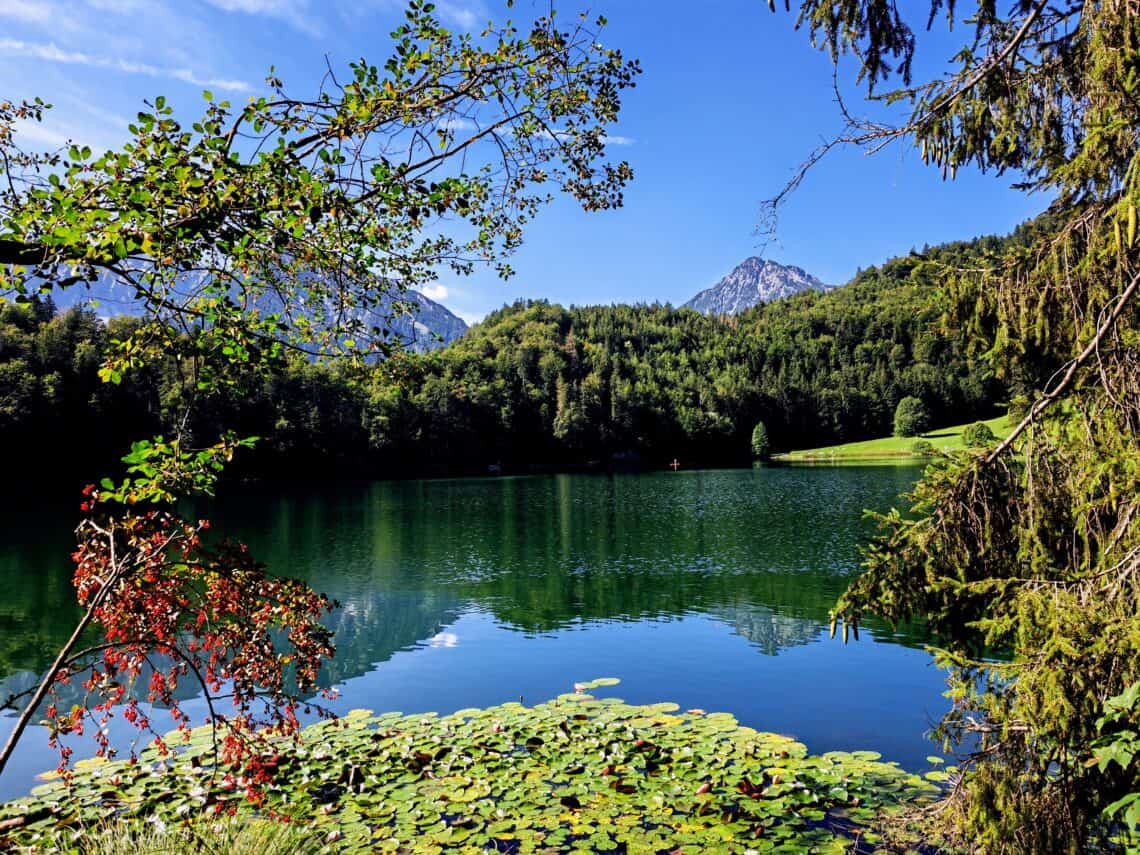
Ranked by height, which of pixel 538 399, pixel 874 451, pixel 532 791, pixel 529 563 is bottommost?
pixel 529 563

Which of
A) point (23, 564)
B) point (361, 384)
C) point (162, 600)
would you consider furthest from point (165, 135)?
point (23, 564)

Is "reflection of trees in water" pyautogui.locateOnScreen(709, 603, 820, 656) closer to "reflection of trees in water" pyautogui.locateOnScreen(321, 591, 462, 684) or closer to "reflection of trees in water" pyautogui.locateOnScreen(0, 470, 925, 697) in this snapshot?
"reflection of trees in water" pyautogui.locateOnScreen(0, 470, 925, 697)

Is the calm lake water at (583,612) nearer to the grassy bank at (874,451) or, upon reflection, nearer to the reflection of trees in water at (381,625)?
the reflection of trees in water at (381,625)

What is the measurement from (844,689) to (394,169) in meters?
13.2

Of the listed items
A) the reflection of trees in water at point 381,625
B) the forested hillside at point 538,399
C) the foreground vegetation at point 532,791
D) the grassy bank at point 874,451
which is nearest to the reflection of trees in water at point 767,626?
the foreground vegetation at point 532,791

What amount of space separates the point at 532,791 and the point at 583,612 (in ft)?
43.0

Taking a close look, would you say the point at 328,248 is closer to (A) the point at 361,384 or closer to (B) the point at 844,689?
(A) the point at 361,384

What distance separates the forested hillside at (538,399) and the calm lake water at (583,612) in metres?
21.3

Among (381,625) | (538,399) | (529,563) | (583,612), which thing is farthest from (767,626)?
(538,399)

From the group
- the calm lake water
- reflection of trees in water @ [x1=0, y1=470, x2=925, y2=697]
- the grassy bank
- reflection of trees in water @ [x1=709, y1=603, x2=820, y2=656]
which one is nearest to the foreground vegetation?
the calm lake water

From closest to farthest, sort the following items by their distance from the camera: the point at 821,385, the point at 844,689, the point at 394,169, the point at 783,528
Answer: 1. the point at 394,169
2. the point at 844,689
3. the point at 783,528
4. the point at 821,385

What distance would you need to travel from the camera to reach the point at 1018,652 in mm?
A: 4449

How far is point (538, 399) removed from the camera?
14350 cm

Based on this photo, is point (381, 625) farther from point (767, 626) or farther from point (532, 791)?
point (532, 791)
